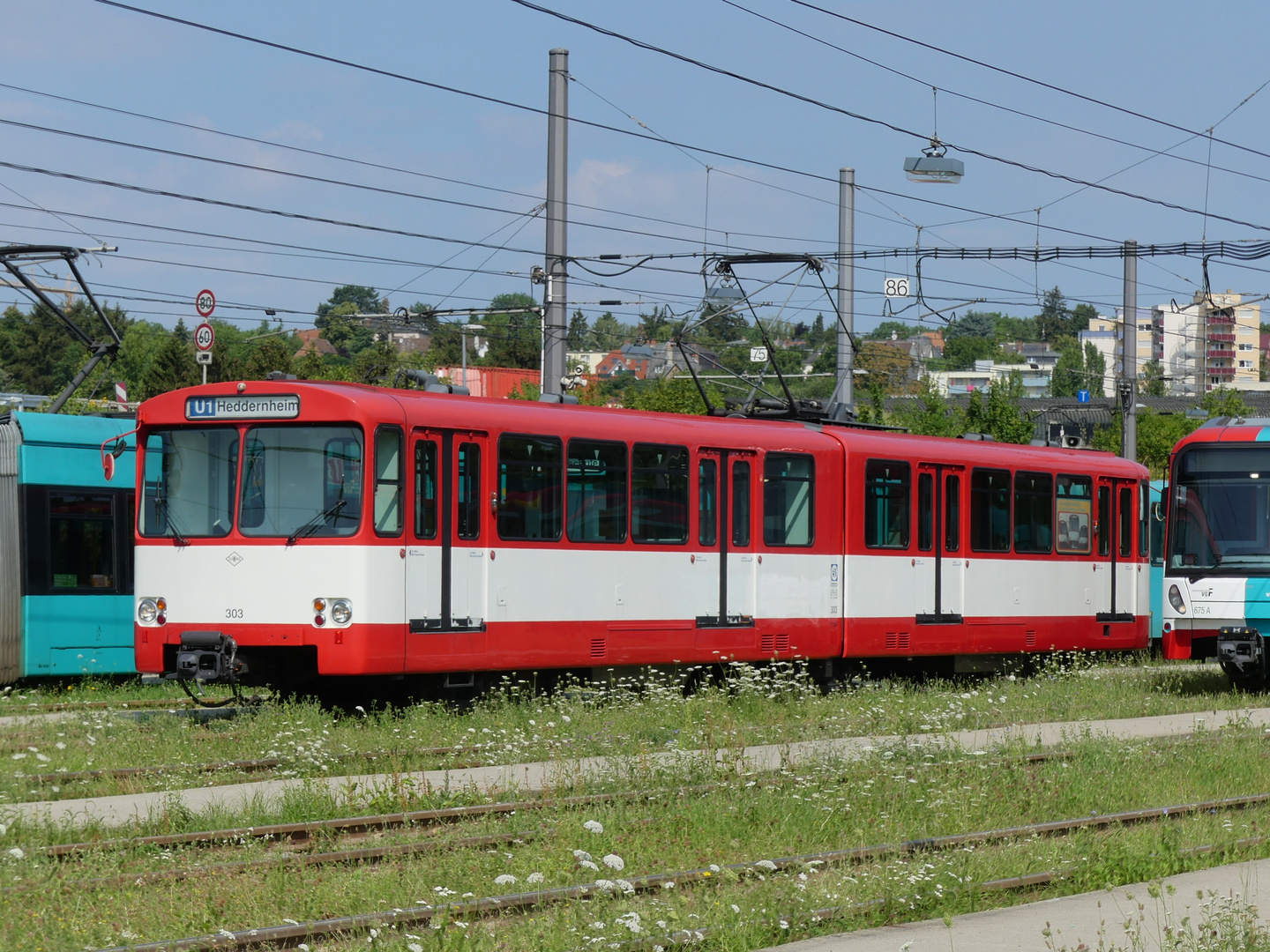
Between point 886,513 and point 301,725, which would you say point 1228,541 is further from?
point 301,725

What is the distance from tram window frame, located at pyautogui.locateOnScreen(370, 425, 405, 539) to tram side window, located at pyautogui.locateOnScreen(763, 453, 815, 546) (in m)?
4.83

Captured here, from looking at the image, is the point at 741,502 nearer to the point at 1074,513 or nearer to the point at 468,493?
the point at 468,493

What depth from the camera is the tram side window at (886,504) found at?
19.1 m

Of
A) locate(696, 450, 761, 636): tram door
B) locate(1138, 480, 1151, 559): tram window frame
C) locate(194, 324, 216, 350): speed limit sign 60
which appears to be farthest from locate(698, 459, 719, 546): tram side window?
locate(194, 324, 216, 350): speed limit sign 60

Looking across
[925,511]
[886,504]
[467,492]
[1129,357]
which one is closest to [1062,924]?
[467,492]

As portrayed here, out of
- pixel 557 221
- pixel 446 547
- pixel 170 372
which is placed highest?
pixel 170 372

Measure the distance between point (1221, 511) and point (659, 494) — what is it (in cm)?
676

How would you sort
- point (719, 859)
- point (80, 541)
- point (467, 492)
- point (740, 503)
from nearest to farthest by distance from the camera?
point (719, 859), point (467, 492), point (740, 503), point (80, 541)

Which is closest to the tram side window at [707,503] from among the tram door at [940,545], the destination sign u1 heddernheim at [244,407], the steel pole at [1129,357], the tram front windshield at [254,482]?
the tram door at [940,545]

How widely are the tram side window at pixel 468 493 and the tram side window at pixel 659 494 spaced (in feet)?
6.61

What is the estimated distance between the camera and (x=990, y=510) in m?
20.6

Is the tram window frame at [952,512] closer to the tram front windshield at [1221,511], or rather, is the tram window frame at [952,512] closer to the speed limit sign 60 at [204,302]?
the tram front windshield at [1221,511]

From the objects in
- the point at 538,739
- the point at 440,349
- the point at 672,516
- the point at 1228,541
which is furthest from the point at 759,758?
the point at 440,349

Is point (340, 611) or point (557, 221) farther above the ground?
point (557, 221)
